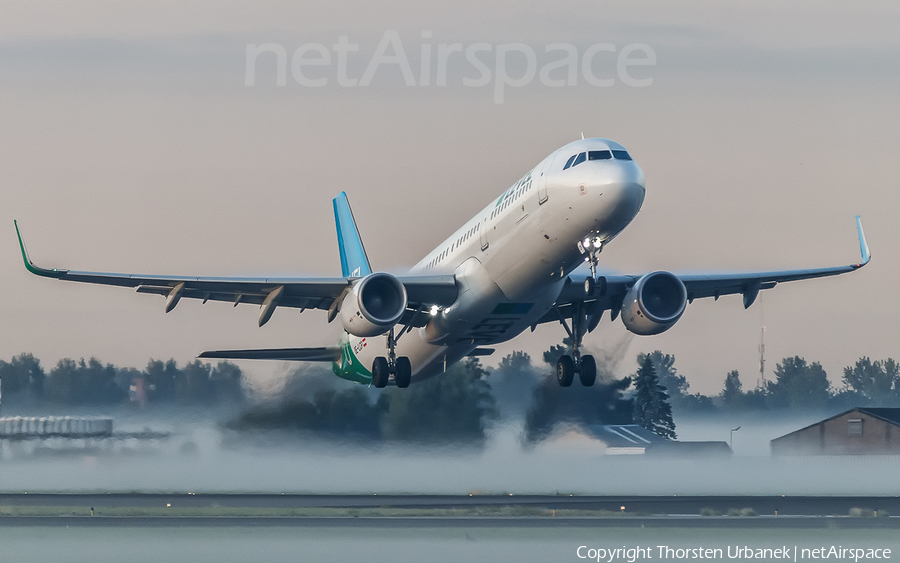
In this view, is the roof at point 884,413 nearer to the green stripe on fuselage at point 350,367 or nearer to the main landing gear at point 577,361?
the main landing gear at point 577,361

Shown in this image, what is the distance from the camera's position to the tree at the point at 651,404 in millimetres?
46938

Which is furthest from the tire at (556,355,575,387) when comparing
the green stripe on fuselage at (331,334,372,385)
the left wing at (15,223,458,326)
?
the green stripe on fuselage at (331,334,372,385)

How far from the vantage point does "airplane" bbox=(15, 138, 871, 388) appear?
101ft

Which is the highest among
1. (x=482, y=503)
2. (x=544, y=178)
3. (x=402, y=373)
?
(x=544, y=178)

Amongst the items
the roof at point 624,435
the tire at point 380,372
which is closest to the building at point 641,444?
the roof at point 624,435

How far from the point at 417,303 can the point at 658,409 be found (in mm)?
15295

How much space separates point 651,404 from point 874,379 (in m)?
9.42

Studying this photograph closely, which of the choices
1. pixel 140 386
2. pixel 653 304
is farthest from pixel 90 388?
pixel 653 304

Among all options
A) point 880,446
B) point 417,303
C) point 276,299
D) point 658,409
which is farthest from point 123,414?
point 880,446

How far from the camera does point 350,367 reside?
1639 inches

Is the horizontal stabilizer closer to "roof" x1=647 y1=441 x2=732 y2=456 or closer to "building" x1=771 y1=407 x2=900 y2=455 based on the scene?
"roof" x1=647 y1=441 x2=732 y2=456

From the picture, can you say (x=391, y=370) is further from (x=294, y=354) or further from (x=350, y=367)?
(x=294, y=354)

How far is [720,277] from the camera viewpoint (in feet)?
126

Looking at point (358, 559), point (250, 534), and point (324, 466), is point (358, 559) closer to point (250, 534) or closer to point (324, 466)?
point (250, 534)
